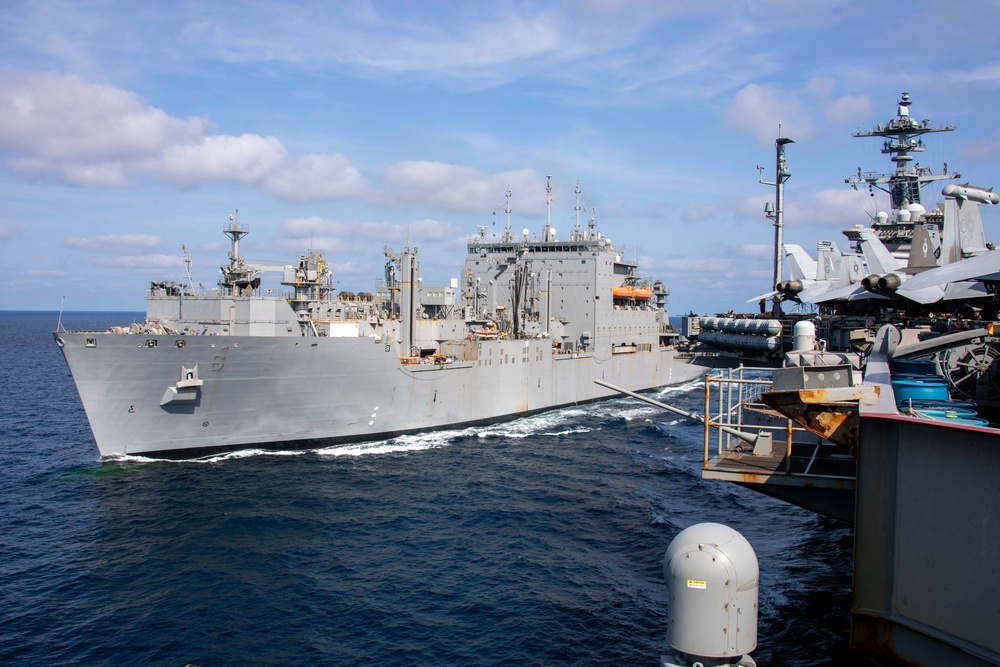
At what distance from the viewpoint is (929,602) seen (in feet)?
24.3

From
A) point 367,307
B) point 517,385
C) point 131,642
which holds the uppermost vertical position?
point 367,307

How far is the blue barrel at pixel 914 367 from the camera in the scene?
12359 mm

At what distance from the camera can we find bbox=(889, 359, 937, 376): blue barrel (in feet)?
40.5

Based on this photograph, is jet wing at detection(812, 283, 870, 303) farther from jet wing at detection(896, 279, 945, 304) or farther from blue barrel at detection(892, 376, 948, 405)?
blue barrel at detection(892, 376, 948, 405)

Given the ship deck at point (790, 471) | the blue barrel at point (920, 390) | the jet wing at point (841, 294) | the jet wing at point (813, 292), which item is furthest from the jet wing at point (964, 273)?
the ship deck at point (790, 471)

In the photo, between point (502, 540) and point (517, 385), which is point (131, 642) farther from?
point (517, 385)

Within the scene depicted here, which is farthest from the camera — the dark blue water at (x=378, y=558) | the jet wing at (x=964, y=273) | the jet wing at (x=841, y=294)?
the jet wing at (x=841, y=294)

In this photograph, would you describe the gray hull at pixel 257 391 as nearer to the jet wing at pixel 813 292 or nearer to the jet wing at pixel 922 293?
the jet wing at pixel 813 292

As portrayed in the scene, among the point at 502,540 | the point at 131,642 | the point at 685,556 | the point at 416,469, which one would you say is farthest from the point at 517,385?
the point at 685,556

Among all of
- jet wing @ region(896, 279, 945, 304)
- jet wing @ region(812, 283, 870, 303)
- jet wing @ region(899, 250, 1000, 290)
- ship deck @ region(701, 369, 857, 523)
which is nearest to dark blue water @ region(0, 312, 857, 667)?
ship deck @ region(701, 369, 857, 523)

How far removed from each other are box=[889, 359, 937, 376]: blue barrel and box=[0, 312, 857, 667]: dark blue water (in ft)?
16.2

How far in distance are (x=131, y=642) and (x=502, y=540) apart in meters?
→ 8.92

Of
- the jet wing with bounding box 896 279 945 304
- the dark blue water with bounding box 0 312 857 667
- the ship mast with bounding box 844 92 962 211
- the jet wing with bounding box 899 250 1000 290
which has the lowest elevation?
the dark blue water with bounding box 0 312 857 667

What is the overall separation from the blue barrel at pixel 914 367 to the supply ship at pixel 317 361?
19.5 meters
